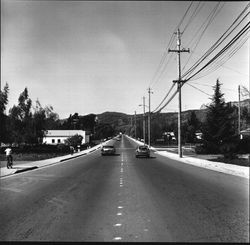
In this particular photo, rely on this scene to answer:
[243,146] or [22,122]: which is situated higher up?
[22,122]

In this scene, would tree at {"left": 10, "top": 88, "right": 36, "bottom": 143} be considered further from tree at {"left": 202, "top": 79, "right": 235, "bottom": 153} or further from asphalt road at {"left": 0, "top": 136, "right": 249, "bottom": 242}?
asphalt road at {"left": 0, "top": 136, "right": 249, "bottom": 242}

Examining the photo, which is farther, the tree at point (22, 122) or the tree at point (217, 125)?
the tree at point (22, 122)

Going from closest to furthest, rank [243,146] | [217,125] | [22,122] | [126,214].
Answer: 1. [126,214]
2. [217,125]
3. [243,146]
4. [22,122]

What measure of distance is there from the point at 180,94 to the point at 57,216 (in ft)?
99.2

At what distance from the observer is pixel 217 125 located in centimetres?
4381

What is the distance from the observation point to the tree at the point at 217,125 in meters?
42.8

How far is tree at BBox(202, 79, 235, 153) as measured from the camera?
42.8m

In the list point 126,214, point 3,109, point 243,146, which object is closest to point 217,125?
point 243,146

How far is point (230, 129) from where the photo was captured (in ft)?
141

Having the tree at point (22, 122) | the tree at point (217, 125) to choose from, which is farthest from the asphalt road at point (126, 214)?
the tree at point (22, 122)

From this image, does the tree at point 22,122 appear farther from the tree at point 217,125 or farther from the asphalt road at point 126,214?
the asphalt road at point 126,214

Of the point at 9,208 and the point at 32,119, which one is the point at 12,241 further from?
the point at 32,119

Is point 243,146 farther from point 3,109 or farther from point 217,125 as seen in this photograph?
point 3,109

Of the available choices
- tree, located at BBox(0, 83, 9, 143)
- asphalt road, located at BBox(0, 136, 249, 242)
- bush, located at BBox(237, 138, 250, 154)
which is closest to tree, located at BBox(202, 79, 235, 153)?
bush, located at BBox(237, 138, 250, 154)
